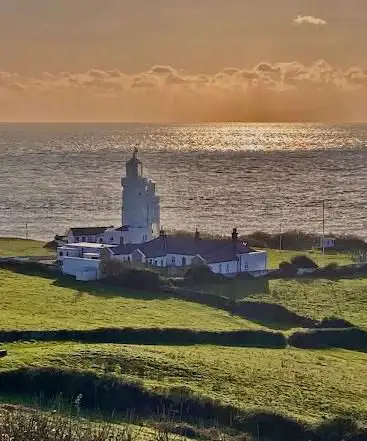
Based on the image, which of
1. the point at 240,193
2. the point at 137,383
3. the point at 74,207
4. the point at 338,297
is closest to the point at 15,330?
the point at 137,383

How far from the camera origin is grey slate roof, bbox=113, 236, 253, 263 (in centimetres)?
6456

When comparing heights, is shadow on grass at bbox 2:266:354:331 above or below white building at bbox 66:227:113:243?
below

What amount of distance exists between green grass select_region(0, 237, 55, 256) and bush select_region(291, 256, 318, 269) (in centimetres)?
1702

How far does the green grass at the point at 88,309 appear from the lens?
47.5 metres

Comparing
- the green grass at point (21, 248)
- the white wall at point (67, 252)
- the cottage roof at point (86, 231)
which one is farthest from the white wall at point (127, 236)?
the white wall at point (67, 252)

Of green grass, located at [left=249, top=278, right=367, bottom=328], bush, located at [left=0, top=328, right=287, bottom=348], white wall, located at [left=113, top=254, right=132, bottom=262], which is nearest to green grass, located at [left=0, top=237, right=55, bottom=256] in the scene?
white wall, located at [left=113, top=254, right=132, bottom=262]

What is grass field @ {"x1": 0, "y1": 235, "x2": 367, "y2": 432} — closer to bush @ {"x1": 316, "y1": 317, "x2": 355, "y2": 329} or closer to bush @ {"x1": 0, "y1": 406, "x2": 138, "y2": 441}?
bush @ {"x1": 316, "y1": 317, "x2": 355, "y2": 329}

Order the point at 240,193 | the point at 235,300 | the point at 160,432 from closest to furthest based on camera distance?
the point at 160,432, the point at 235,300, the point at 240,193

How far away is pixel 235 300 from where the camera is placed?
2197 inches

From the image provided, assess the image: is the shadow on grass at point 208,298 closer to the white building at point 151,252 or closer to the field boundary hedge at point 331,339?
the white building at point 151,252

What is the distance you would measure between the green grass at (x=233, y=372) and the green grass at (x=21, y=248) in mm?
29387

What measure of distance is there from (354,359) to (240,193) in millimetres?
105656

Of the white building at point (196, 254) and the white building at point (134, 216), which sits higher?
the white building at point (134, 216)

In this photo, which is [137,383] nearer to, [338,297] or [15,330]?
[15,330]
